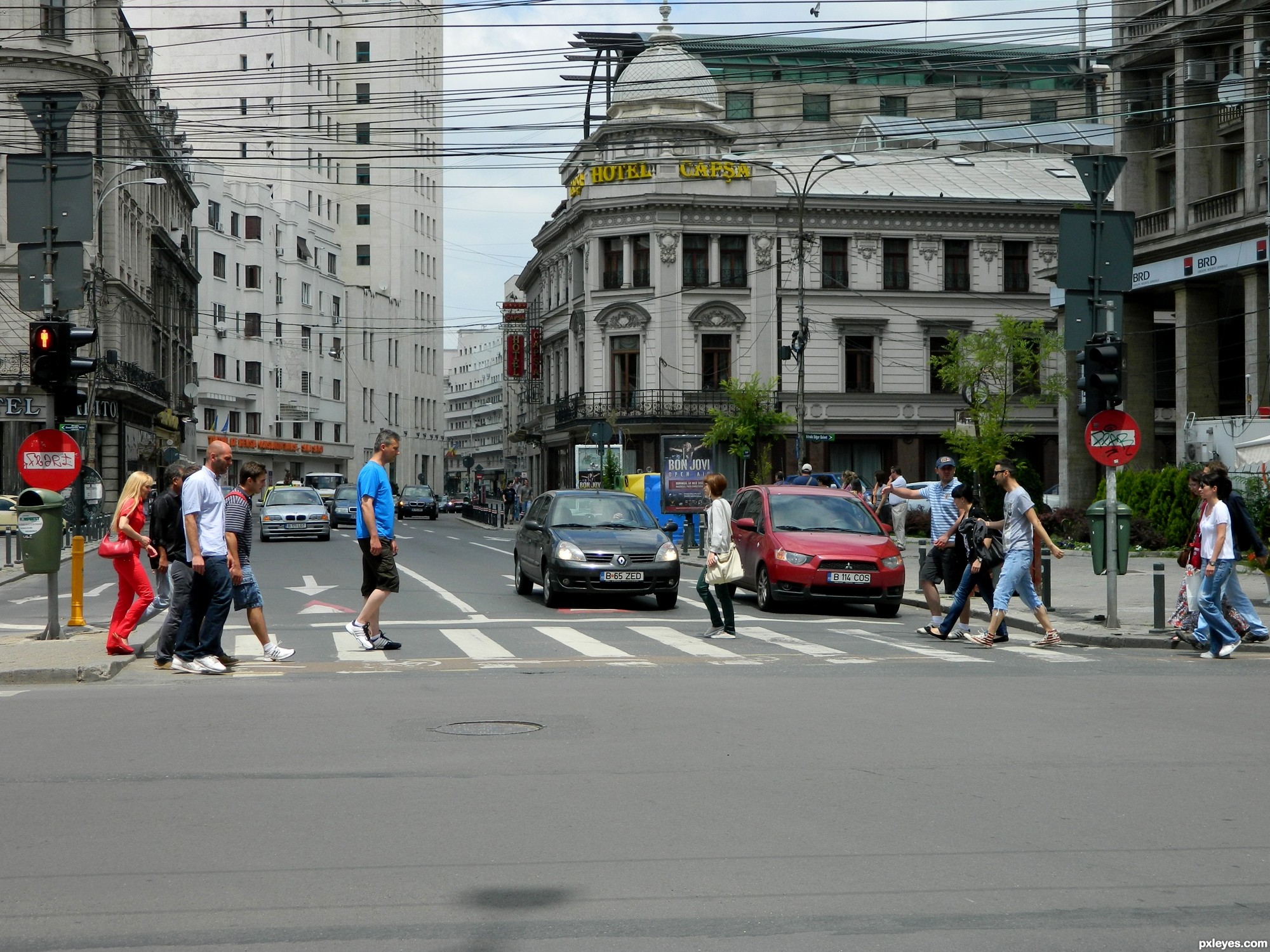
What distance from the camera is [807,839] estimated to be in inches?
255

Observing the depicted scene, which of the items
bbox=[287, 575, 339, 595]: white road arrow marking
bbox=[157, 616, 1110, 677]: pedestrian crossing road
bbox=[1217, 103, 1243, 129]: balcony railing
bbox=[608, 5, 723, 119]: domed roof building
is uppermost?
bbox=[608, 5, 723, 119]: domed roof building

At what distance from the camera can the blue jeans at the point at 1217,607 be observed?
47.1 feet

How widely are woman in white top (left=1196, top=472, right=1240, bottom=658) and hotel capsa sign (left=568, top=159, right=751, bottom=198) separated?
47.0 m

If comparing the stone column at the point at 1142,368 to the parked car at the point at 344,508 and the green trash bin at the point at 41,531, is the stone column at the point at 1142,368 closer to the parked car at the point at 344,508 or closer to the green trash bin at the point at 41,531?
the parked car at the point at 344,508

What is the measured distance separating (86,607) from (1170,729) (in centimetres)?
1552

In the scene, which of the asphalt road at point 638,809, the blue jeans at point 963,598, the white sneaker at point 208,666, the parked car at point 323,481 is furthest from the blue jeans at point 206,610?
the parked car at point 323,481

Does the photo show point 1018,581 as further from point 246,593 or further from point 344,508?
point 344,508

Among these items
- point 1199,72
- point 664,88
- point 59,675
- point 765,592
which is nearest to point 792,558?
point 765,592

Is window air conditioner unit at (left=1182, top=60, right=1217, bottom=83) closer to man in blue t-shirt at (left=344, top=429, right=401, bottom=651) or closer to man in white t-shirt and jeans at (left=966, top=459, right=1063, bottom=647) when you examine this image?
man in white t-shirt and jeans at (left=966, top=459, right=1063, bottom=647)

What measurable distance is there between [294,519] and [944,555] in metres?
29.9

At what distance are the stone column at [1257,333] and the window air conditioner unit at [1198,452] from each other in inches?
64.7

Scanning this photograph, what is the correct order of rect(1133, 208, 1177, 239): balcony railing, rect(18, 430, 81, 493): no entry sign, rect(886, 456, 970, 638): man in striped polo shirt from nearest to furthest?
rect(18, 430, 81, 493): no entry sign < rect(886, 456, 970, 638): man in striped polo shirt < rect(1133, 208, 1177, 239): balcony railing

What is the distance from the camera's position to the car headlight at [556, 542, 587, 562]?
62.7 ft

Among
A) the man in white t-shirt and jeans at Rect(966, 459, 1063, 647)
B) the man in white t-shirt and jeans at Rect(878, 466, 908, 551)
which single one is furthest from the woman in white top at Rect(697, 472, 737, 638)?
the man in white t-shirt and jeans at Rect(878, 466, 908, 551)
